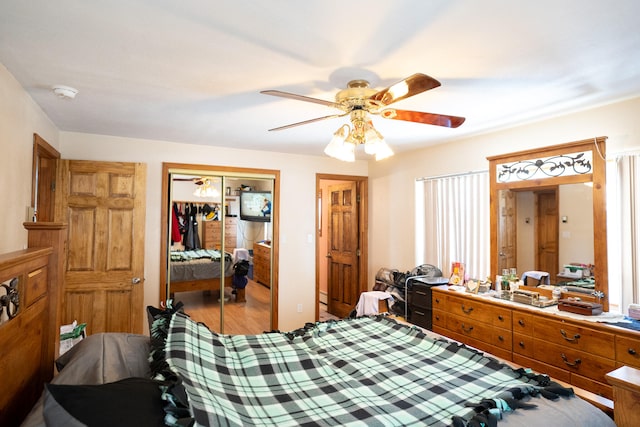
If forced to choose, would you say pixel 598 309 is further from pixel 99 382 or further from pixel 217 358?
pixel 99 382

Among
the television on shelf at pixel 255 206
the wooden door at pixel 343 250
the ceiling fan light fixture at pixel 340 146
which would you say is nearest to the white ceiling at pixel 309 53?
the ceiling fan light fixture at pixel 340 146

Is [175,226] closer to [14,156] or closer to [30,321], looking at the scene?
[14,156]

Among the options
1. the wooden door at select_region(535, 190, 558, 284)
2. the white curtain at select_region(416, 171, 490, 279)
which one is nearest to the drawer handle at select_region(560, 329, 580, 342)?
the wooden door at select_region(535, 190, 558, 284)

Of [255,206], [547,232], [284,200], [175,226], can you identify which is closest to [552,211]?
[547,232]

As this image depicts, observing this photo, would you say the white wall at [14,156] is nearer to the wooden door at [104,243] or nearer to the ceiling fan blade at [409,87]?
the wooden door at [104,243]

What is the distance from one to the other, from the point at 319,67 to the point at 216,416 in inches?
69.7

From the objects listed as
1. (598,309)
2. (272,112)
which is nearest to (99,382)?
(272,112)

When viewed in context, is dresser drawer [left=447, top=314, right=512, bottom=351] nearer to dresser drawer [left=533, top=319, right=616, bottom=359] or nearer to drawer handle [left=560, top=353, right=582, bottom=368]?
dresser drawer [left=533, top=319, right=616, bottom=359]

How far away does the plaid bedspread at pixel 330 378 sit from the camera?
1.33 metres

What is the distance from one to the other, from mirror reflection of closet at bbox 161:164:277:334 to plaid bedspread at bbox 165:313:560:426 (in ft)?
7.06

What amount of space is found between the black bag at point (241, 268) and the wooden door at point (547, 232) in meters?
3.19

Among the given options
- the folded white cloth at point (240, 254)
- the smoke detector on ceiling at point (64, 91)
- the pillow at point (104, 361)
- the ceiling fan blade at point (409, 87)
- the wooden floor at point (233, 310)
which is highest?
the smoke detector on ceiling at point (64, 91)

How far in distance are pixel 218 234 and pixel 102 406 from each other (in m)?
3.33

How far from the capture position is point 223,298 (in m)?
4.22
